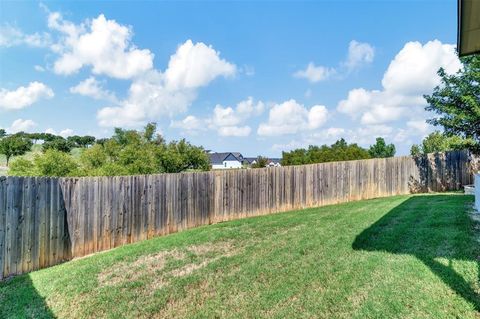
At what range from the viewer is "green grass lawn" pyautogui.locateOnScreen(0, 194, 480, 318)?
367 cm

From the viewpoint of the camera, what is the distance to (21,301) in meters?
4.48

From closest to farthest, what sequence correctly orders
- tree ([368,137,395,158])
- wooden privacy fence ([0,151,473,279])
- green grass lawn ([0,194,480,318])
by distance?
green grass lawn ([0,194,480,318]) → wooden privacy fence ([0,151,473,279]) → tree ([368,137,395,158])

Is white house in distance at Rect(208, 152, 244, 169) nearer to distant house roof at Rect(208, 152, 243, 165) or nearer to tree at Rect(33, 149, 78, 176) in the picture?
distant house roof at Rect(208, 152, 243, 165)

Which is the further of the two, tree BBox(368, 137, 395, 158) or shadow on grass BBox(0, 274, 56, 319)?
tree BBox(368, 137, 395, 158)

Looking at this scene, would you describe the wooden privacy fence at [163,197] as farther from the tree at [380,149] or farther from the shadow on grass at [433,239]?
the tree at [380,149]

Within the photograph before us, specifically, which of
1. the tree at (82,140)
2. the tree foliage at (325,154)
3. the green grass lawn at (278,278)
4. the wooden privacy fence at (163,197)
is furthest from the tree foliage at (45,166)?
the tree at (82,140)

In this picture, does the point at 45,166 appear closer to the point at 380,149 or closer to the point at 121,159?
the point at 121,159

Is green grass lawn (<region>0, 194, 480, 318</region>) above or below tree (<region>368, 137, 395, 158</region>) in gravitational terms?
below

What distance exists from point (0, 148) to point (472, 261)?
36742 mm

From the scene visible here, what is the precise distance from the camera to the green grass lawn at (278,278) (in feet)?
12.0

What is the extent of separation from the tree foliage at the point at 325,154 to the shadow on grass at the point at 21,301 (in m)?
27.2

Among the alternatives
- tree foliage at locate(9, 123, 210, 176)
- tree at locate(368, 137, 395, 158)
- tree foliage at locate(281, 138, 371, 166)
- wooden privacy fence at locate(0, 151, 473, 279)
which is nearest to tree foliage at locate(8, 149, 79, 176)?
tree foliage at locate(9, 123, 210, 176)

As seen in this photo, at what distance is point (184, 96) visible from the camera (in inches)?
826

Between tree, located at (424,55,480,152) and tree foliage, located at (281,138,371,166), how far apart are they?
16.4 metres
